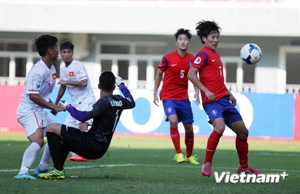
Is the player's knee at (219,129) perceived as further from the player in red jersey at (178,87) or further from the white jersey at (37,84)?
the player in red jersey at (178,87)

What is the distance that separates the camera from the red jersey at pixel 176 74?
1513cm

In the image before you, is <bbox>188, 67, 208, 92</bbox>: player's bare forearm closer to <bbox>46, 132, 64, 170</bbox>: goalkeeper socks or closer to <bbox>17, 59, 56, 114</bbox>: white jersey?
<bbox>17, 59, 56, 114</bbox>: white jersey

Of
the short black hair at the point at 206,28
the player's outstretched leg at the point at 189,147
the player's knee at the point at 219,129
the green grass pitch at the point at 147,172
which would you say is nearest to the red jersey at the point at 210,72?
the short black hair at the point at 206,28

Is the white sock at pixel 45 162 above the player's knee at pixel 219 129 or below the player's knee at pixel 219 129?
below

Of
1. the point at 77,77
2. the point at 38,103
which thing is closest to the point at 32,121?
the point at 38,103

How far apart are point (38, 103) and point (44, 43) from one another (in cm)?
85

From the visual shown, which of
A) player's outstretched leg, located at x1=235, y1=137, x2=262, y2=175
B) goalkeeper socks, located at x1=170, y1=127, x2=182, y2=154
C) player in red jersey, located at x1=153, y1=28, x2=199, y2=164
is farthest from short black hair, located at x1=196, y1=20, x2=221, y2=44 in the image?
goalkeeper socks, located at x1=170, y1=127, x2=182, y2=154

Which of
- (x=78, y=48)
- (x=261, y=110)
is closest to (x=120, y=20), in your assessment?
(x=78, y=48)

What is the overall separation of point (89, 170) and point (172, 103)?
3.47 meters

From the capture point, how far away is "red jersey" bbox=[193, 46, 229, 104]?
11250 millimetres

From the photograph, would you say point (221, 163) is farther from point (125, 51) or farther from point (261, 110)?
point (125, 51)

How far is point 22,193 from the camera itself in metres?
8.56

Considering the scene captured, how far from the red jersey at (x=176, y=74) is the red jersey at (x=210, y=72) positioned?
3719mm

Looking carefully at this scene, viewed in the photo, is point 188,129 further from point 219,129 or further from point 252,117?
point 252,117
